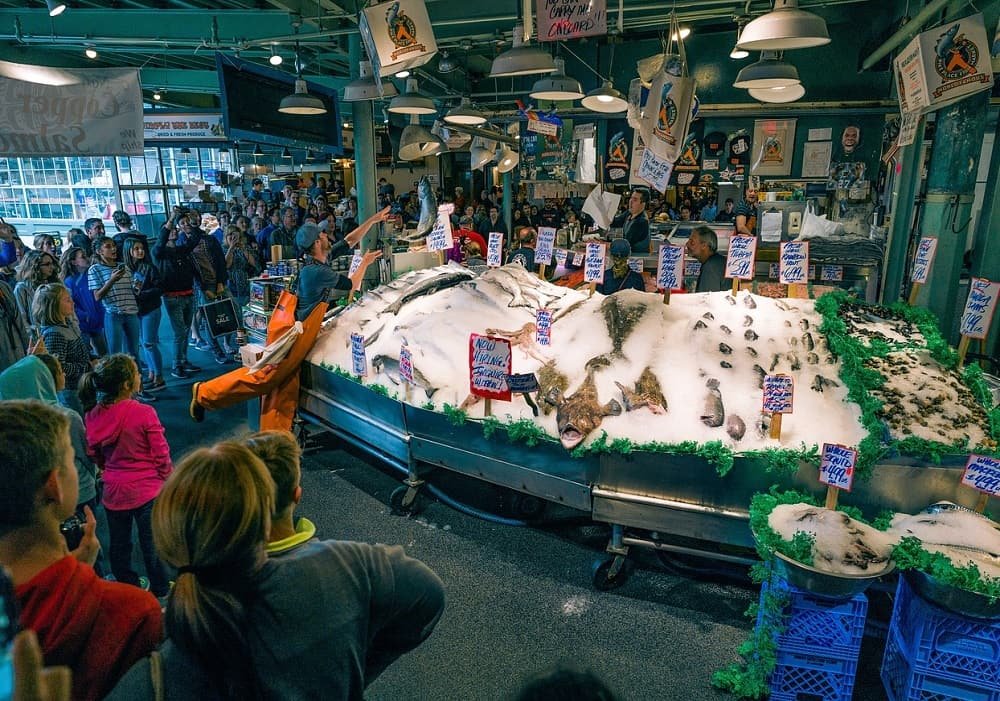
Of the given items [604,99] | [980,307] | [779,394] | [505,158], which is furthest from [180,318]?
[980,307]

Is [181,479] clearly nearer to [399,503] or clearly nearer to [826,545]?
[826,545]

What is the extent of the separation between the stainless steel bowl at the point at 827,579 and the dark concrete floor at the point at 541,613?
0.75 m

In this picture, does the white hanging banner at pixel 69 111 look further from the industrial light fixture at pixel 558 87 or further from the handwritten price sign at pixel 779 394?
the handwritten price sign at pixel 779 394

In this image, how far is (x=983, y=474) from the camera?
107 inches

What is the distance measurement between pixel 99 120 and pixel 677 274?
219 inches

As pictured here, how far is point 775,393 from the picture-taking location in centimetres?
311

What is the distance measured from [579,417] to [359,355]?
1827mm

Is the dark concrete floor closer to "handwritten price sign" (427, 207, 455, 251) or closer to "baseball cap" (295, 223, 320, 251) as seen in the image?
"baseball cap" (295, 223, 320, 251)

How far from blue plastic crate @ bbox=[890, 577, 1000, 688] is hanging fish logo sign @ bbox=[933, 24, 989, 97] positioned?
382 centimetres

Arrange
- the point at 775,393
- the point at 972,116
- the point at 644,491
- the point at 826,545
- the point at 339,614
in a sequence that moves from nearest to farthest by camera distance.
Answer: the point at 339,614, the point at 826,545, the point at 775,393, the point at 644,491, the point at 972,116

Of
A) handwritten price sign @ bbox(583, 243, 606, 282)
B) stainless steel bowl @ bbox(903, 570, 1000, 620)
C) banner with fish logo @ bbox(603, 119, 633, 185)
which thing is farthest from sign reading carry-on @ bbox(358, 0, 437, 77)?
banner with fish logo @ bbox(603, 119, 633, 185)

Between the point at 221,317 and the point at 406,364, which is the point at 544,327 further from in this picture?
the point at 221,317

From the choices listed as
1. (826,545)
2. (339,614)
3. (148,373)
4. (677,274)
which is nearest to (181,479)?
(339,614)

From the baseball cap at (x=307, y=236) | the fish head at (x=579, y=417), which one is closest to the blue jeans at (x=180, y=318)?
the baseball cap at (x=307, y=236)
